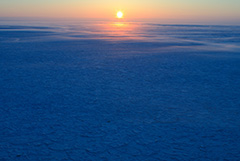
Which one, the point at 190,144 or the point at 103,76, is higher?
the point at 103,76

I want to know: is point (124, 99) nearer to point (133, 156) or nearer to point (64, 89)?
point (64, 89)

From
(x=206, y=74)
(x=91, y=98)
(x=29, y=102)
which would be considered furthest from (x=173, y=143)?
(x=206, y=74)

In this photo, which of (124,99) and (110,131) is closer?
(110,131)

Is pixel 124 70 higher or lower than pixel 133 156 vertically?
higher

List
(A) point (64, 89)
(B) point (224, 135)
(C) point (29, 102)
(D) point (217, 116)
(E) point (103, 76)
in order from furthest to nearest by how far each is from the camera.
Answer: (E) point (103, 76) < (A) point (64, 89) < (C) point (29, 102) < (D) point (217, 116) < (B) point (224, 135)

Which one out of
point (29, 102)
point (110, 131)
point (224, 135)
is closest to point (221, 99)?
point (224, 135)

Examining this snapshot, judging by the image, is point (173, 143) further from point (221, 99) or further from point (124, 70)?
point (124, 70)

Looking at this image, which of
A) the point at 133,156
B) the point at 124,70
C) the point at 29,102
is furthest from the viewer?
the point at 124,70

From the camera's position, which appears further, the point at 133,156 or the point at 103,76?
the point at 103,76

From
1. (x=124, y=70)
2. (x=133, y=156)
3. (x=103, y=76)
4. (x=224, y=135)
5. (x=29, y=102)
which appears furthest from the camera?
(x=124, y=70)
